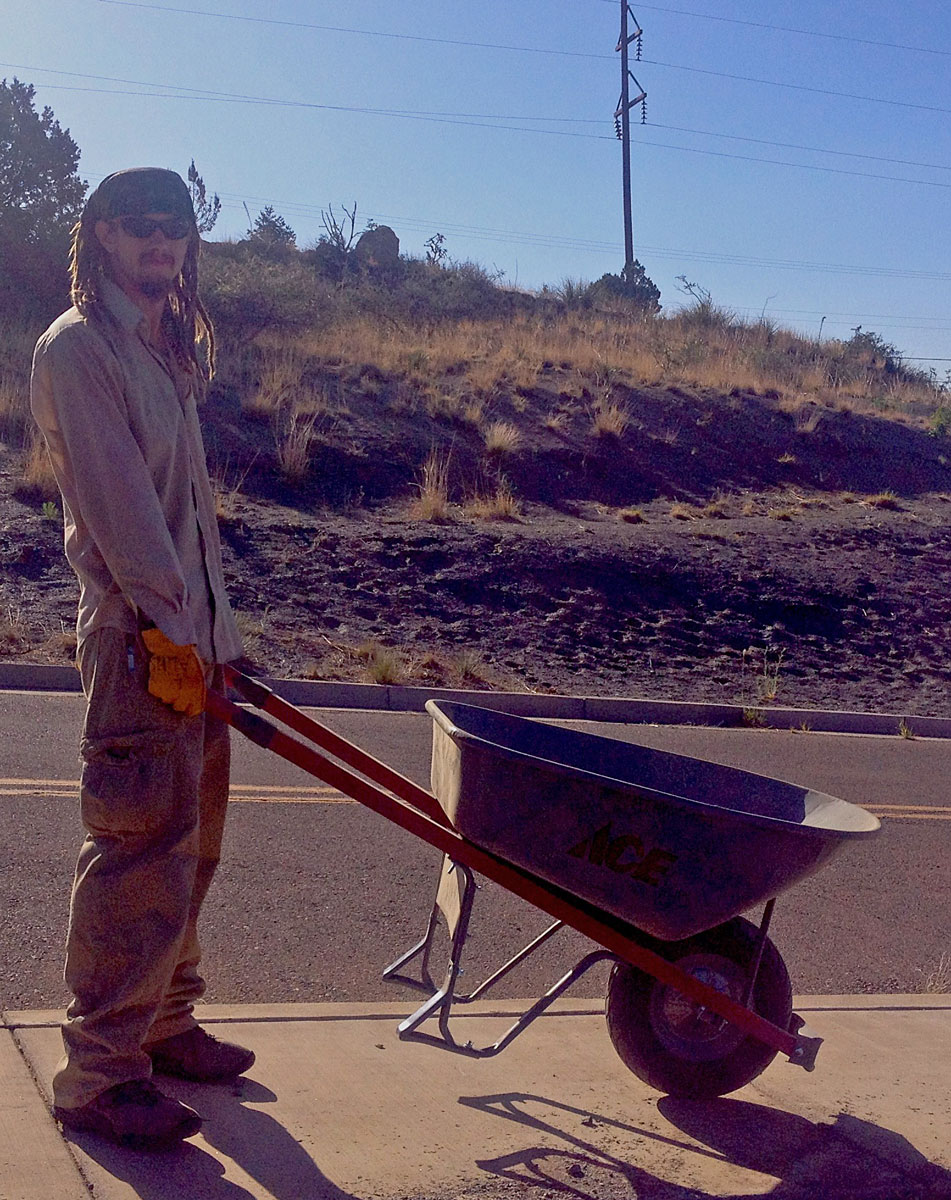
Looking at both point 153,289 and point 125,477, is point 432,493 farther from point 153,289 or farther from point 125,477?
point 125,477

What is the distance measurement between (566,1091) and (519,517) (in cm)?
1314

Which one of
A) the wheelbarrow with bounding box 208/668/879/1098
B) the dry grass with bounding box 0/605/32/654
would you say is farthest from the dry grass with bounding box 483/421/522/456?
the wheelbarrow with bounding box 208/668/879/1098

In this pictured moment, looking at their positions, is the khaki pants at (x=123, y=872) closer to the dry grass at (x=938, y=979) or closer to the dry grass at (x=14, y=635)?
the dry grass at (x=938, y=979)

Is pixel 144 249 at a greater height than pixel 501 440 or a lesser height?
lesser

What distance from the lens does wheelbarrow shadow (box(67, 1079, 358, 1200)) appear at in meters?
2.98

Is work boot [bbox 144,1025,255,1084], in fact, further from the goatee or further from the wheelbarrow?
the goatee

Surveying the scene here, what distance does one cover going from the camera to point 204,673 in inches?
129

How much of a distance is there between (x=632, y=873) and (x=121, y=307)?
6.19 feet

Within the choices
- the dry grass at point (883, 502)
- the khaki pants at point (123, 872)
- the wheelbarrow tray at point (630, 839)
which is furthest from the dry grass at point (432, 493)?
the khaki pants at point (123, 872)

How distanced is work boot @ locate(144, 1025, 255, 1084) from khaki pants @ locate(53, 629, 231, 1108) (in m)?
0.35

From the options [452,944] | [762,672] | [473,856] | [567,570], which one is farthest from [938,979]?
[567,570]

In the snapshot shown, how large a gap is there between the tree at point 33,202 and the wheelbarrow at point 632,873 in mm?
21338

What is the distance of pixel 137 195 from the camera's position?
10.5 feet

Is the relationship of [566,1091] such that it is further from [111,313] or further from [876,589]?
[876,589]
